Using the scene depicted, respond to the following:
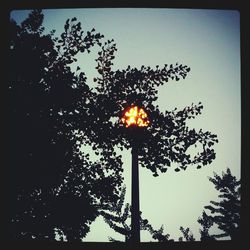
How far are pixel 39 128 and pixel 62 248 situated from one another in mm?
2273

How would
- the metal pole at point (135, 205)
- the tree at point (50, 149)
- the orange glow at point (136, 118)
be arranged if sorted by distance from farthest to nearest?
the tree at point (50, 149), the orange glow at point (136, 118), the metal pole at point (135, 205)

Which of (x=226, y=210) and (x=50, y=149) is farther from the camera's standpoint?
(x=50, y=149)

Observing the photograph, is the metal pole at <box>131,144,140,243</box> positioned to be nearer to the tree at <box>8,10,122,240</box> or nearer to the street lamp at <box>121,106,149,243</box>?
the street lamp at <box>121,106,149,243</box>

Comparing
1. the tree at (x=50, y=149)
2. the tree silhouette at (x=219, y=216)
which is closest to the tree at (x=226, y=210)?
the tree silhouette at (x=219, y=216)

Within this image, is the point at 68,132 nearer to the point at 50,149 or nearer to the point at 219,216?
the point at 50,149

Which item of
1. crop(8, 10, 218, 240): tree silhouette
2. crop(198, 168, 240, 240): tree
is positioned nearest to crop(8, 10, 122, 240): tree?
crop(8, 10, 218, 240): tree silhouette

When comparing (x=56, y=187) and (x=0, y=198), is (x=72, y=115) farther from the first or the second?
(x=0, y=198)

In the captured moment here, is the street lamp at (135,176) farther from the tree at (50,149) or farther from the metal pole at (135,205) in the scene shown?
the tree at (50,149)

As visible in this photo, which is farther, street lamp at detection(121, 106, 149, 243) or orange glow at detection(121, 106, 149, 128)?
orange glow at detection(121, 106, 149, 128)

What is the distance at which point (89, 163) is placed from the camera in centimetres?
495

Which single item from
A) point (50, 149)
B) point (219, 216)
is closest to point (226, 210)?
point (219, 216)

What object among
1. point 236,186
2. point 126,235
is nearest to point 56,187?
point 126,235

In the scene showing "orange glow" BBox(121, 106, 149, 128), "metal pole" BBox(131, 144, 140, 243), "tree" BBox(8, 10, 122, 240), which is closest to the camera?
"metal pole" BBox(131, 144, 140, 243)

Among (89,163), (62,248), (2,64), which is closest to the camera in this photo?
(62,248)
